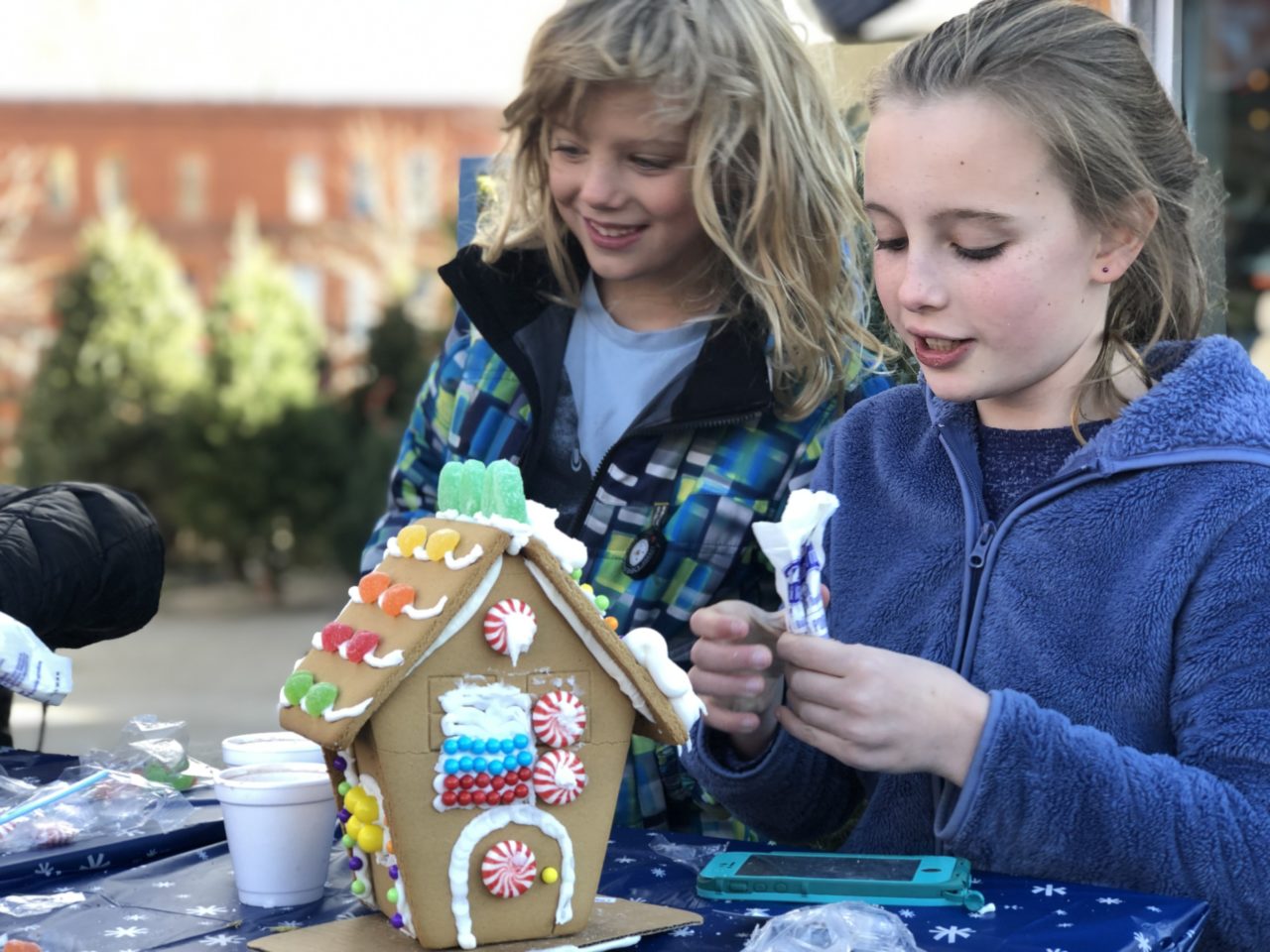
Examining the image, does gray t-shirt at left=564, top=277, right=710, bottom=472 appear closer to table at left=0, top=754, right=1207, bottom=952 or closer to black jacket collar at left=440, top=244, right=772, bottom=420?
black jacket collar at left=440, top=244, right=772, bottom=420

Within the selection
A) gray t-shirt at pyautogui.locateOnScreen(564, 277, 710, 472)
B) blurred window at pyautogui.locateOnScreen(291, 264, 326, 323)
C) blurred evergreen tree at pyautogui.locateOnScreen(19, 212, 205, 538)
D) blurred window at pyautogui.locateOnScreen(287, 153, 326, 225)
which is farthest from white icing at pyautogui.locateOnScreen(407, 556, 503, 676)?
blurred window at pyautogui.locateOnScreen(287, 153, 326, 225)

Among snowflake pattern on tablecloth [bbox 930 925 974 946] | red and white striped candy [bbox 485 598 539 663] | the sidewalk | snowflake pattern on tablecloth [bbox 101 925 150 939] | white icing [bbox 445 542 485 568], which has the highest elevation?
white icing [bbox 445 542 485 568]

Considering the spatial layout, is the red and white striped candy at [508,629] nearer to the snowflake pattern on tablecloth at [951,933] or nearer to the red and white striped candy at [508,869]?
the red and white striped candy at [508,869]

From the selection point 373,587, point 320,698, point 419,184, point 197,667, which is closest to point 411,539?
Result: point 373,587

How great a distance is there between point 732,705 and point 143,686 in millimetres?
8541

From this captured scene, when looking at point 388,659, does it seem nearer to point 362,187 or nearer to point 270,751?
point 270,751

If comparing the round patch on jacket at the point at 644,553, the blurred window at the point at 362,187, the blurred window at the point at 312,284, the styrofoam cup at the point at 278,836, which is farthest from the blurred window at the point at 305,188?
the styrofoam cup at the point at 278,836

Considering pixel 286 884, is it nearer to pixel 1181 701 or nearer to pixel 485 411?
pixel 1181 701

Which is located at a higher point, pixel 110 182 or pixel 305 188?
pixel 110 182

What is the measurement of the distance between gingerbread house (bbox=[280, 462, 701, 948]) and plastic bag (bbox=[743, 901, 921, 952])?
0.52 feet

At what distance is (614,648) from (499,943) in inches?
9.5

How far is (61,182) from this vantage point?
771 inches

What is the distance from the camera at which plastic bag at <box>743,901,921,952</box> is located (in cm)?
113

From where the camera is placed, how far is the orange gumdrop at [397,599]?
1.20m
